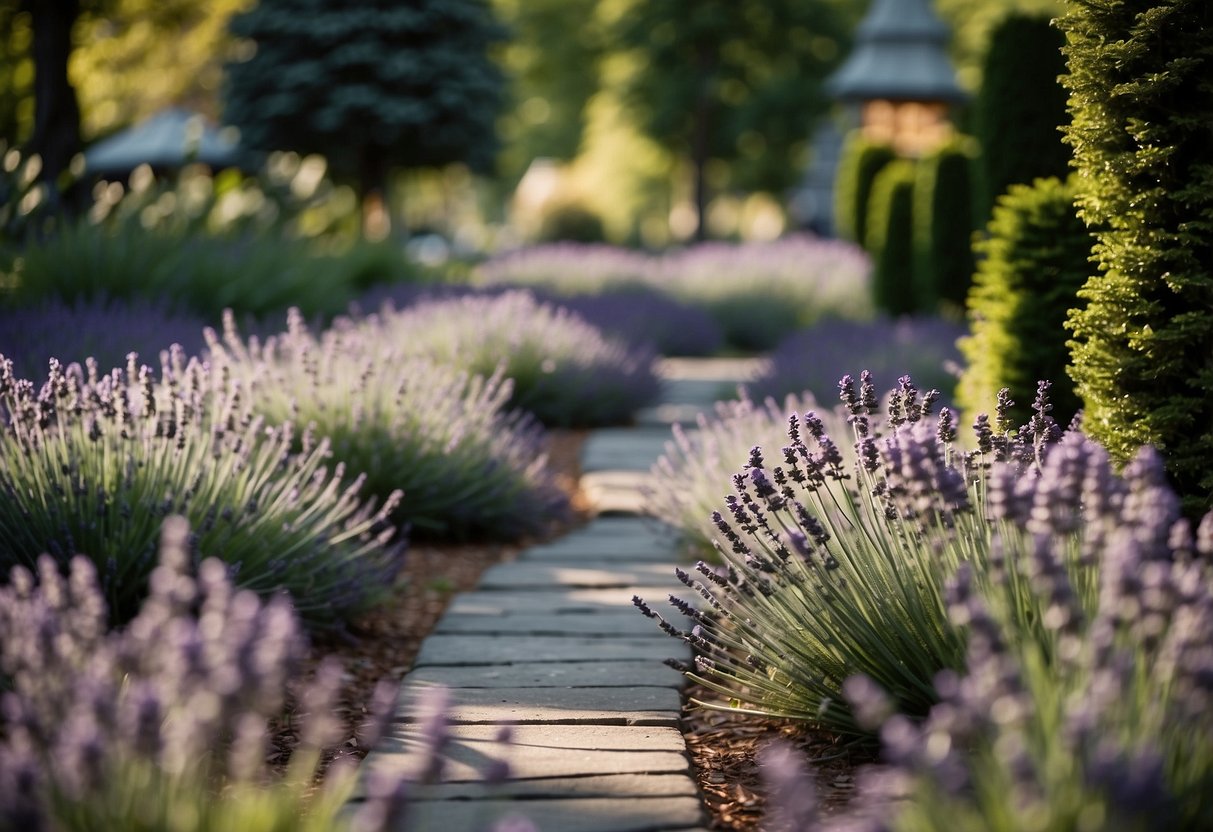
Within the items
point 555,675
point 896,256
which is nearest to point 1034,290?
point 555,675

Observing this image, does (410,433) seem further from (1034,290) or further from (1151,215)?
(1151,215)

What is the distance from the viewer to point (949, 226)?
1132cm

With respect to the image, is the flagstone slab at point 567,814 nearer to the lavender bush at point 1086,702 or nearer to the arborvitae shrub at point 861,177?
the lavender bush at point 1086,702

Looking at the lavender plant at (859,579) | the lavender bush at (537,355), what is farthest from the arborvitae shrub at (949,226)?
the lavender plant at (859,579)

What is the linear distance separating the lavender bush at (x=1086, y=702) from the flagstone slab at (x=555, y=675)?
1.22 metres

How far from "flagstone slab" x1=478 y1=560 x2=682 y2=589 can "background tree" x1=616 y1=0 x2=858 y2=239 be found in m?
24.6

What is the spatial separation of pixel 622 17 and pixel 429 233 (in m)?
16.7

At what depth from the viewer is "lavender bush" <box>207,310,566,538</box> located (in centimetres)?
537

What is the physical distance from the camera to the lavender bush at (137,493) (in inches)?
139

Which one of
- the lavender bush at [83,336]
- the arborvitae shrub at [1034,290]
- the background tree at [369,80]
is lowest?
the lavender bush at [83,336]

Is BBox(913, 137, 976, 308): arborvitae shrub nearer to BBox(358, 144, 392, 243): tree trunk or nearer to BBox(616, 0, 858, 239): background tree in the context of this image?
BBox(358, 144, 392, 243): tree trunk

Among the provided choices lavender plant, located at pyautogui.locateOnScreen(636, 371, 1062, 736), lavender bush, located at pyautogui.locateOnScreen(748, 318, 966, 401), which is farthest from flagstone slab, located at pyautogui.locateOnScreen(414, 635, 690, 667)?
lavender bush, located at pyautogui.locateOnScreen(748, 318, 966, 401)

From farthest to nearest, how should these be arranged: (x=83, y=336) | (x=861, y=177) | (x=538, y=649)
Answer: (x=861, y=177) → (x=83, y=336) → (x=538, y=649)

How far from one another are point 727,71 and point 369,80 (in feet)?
44.6
